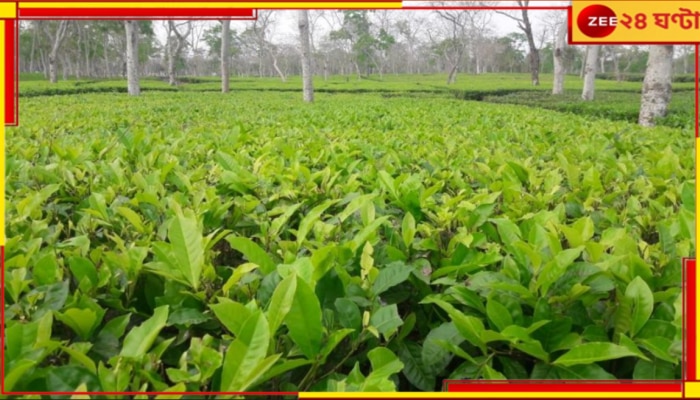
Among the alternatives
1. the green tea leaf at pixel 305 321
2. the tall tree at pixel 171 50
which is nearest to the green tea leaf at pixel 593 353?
the green tea leaf at pixel 305 321

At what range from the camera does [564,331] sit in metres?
1.05

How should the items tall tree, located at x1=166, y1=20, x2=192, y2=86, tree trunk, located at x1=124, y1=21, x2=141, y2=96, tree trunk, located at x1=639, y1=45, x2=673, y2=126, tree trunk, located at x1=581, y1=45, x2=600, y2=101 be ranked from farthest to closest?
tall tree, located at x1=166, y1=20, x2=192, y2=86, tree trunk, located at x1=581, y1=45, x2=600, y2=101, tree trunk, located at x1=124, y1=21, x2=141, y2=96, tree trunk, located at x1=639, y1=45, x2=673, y2=126

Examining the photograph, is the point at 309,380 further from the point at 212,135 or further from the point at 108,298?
the point at 212,135

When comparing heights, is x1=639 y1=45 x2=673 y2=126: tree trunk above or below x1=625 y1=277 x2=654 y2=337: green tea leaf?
above

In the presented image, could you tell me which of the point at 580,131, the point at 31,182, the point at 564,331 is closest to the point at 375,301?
the point at 564,331

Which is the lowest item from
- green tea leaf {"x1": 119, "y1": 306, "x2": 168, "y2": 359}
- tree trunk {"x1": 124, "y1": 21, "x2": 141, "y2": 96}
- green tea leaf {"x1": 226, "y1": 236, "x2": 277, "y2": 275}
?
green tea leaf {"x1": 119, "y1": 306, "x2": 168, "y2": 359}

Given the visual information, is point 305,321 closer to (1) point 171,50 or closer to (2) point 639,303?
(2) point 639,303

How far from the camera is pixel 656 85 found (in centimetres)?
880

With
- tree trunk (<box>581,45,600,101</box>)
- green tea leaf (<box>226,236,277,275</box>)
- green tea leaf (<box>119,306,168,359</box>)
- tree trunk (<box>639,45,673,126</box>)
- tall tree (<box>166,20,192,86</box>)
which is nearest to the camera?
green tea leaf (<box>119,306,168,359</box>)

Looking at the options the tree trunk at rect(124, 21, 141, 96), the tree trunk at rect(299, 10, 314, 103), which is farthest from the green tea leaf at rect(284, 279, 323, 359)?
the tree trunk at rect(124, 21, 141, 96)

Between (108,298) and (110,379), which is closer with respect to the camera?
(110,379)

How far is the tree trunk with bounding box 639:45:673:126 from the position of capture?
28.4ft

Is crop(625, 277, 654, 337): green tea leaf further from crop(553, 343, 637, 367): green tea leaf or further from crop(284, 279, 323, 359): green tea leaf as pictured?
crop(284, 279, 323, 359): green tea leaf

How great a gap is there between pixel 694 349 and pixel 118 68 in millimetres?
61080
